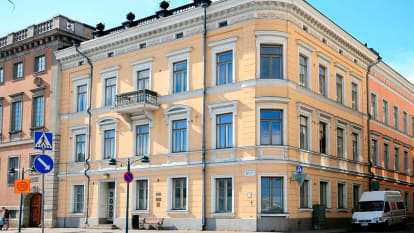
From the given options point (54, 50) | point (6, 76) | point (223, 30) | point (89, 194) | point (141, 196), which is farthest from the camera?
point (6, 76)

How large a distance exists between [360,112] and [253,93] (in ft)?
40.8

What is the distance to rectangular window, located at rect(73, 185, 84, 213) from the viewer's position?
35.6 meters

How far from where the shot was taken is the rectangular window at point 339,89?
113 ft

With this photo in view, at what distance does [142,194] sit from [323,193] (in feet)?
36.6

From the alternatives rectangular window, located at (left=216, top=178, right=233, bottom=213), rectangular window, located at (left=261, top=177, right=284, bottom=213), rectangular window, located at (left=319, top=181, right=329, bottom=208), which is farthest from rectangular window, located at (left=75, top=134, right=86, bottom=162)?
rectangular window, located at (left=319, top=181, right=329, bottom=208)

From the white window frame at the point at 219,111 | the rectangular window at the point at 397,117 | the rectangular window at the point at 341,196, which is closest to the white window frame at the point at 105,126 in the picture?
the white window frame at the point at 219,111

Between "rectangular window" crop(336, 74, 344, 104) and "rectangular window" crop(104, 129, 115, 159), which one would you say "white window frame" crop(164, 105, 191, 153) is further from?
"rectangular window" crop(336, 74, 344, 104)

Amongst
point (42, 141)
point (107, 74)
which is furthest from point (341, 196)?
point (42, 141)

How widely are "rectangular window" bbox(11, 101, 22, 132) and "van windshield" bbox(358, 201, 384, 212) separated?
83.9 ft

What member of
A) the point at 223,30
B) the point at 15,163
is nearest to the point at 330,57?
the point at 223,30

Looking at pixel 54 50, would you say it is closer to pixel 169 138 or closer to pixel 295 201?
pixel 169 138

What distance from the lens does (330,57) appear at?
33312 millimetres

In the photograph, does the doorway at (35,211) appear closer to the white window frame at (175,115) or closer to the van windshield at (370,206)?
the white window frame at (175,115)

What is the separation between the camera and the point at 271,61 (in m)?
28.4
